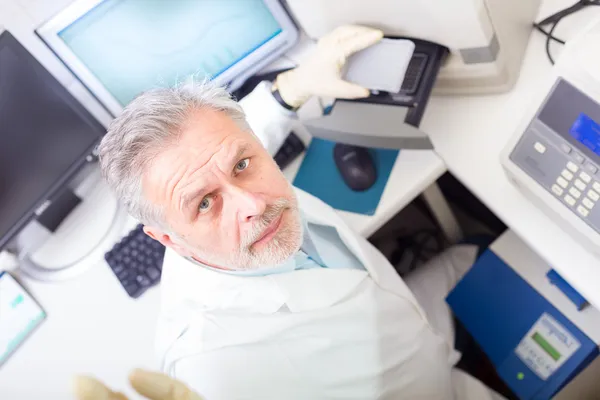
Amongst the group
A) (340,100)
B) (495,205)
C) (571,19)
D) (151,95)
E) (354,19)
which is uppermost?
(151,95)

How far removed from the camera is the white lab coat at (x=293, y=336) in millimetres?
862

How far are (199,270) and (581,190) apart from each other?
593 mm

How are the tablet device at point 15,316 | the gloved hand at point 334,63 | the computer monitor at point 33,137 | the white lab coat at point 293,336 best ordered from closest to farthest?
the white lab coat at point 293,336 < the gloved hand at point 334,63 < the computer monitor at point 33,137 < the tablet device at point 15,316

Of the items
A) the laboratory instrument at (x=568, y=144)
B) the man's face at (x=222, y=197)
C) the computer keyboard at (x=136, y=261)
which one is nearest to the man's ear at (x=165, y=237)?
the man's face at (x=222, y=197)

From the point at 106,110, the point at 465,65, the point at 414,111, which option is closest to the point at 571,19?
the point at 465,65

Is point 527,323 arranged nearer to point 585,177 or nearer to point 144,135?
point 585,177

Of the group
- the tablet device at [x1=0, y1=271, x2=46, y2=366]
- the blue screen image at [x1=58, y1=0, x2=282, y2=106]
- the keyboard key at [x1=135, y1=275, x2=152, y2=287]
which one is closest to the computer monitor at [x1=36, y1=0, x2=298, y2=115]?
the blue screen image at [x1=58, y1=0, x2=282, y2=106]

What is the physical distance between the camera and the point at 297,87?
42.2 inches

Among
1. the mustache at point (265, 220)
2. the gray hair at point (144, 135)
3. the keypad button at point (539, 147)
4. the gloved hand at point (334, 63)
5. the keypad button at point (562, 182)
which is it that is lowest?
the keypad button at point (562, 182)

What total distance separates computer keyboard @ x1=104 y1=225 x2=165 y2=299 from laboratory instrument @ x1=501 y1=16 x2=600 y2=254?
2.37 ft

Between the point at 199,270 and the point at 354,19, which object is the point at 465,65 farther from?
the point at 199,270

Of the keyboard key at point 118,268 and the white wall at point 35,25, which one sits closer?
the white wall at point 35,25

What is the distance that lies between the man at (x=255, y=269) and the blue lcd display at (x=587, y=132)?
0.34 meters

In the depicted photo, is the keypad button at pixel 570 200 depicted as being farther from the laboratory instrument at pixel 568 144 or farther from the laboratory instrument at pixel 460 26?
the laboratory instrument at pixel 460 26
